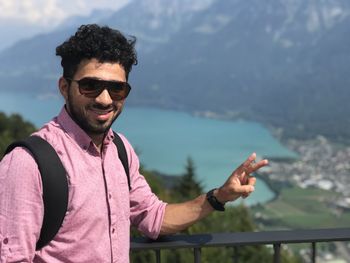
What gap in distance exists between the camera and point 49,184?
1427 millimetres

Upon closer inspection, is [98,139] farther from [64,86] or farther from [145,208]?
[145,208]

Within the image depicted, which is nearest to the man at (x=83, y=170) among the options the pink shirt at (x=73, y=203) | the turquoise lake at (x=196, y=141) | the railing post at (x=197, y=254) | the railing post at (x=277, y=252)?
the pink shirt at (x=73, y=203)

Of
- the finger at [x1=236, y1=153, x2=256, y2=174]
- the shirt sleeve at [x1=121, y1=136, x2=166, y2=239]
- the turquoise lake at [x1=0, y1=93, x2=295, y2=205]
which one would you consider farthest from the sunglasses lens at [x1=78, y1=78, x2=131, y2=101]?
the turquoise lake at [x1=0, y1=93, x2=295, y2=205]

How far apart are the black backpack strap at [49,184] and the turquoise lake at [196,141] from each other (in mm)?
46482

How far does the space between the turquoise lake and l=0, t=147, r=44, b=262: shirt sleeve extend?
4656cm

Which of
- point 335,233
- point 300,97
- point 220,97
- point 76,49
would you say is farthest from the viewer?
point 220,97

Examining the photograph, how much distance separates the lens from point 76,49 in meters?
1.55

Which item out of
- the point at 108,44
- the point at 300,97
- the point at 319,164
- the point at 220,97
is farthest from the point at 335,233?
the point at 220,97

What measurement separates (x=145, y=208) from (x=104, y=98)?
0.59 metres

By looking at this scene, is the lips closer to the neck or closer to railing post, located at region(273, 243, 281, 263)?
the neck

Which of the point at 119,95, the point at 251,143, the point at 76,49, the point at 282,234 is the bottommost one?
the point at 282,234

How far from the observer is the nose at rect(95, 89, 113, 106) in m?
1.59

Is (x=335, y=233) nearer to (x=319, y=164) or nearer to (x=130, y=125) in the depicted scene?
(x=319, y=164)

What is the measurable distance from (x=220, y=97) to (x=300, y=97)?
93.6 feet
